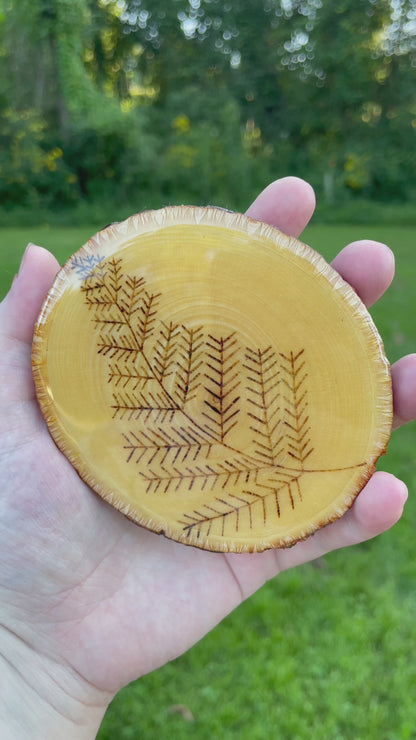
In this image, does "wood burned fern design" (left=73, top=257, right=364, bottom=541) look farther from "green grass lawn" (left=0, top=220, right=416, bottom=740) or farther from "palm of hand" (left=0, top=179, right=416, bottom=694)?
"green grass lawn" (left=0, top=220, right=416, bottom=740)

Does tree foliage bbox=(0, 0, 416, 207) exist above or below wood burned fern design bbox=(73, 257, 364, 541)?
above

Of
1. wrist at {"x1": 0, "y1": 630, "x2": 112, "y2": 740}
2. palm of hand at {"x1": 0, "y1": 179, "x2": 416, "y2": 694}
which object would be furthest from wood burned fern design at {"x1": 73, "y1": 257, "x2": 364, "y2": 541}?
wrist at {"x1": 0, "y1": 630, "x2": 112, "y2": 740}

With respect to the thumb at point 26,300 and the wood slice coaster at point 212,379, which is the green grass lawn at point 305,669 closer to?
the wood slice coaster at point 212,379

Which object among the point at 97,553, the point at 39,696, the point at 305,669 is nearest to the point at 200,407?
the point at 97,553

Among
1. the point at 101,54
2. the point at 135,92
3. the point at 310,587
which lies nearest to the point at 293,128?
the point at 135,92

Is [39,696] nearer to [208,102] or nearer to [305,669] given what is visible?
[305,669]

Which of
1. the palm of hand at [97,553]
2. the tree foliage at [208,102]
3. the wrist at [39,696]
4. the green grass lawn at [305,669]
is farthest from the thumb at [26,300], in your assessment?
the tree foliage at [208,102]
